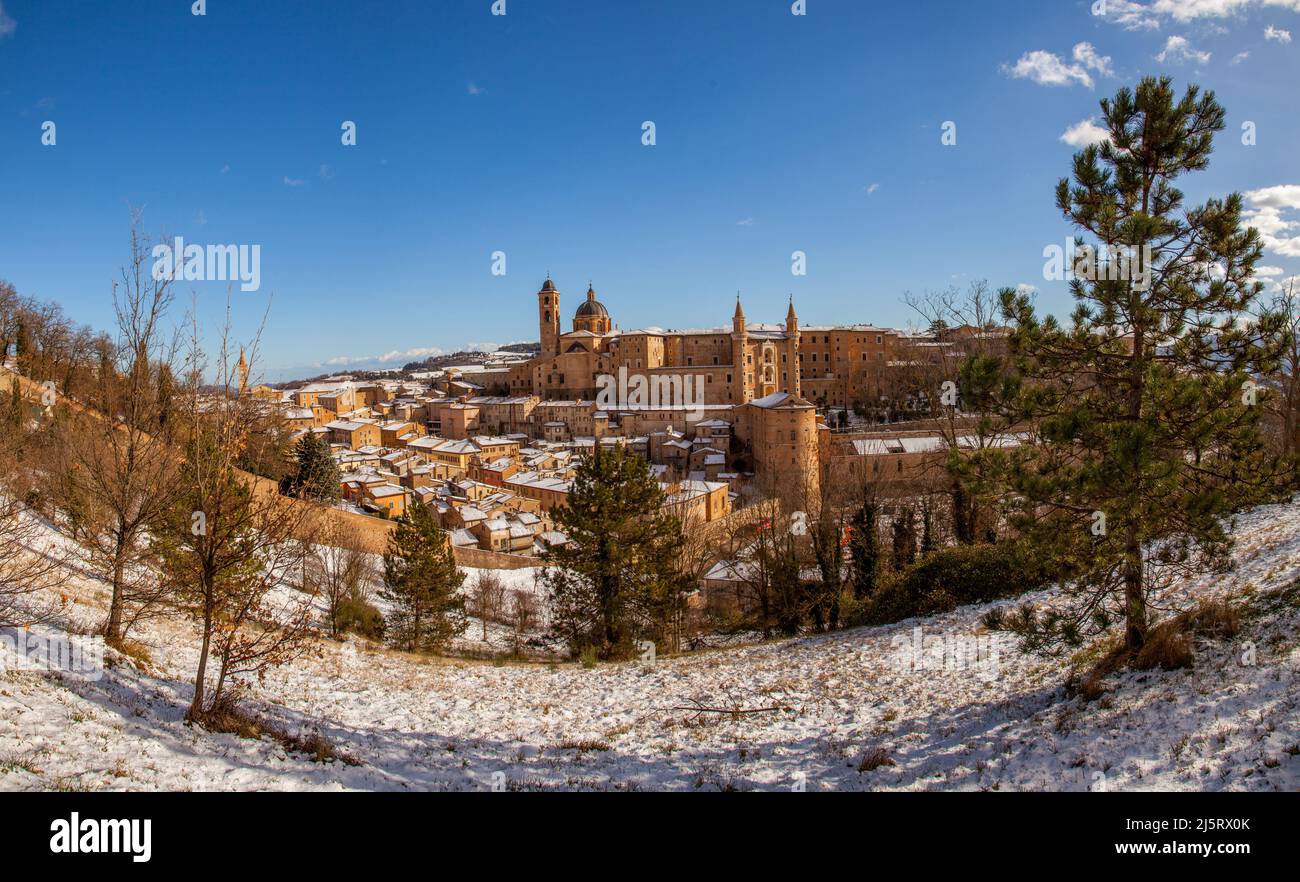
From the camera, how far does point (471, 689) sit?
448 inches

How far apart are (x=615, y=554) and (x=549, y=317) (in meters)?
72.9

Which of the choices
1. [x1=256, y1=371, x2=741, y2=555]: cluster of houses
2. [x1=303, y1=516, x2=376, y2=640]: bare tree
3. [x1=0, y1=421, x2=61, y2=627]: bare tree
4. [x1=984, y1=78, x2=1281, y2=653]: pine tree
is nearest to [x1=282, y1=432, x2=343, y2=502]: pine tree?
[x1=256, y1=371, x2=741, y2=555]: cluster of houses

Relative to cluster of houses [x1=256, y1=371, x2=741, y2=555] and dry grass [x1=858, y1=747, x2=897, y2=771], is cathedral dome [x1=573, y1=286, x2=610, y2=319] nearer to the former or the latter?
cluster of houses [x1=256, y1=371, x2=741, y2=555]

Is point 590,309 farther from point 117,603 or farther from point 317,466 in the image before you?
point 117,603

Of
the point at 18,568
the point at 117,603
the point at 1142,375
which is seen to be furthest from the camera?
the point at 117,603

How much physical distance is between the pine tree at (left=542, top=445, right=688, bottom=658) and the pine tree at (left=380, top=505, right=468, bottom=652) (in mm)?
3838

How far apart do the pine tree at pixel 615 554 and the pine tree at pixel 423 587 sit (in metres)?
3.84

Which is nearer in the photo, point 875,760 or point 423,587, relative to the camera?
point 875,760

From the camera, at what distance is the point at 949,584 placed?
1410 centimetres

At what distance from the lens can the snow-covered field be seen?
5.62 m

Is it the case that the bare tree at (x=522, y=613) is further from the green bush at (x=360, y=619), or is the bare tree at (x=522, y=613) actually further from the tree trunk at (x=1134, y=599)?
the tree trunk at (x=1134, y=599)

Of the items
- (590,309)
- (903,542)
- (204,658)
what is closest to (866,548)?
(903,542)
